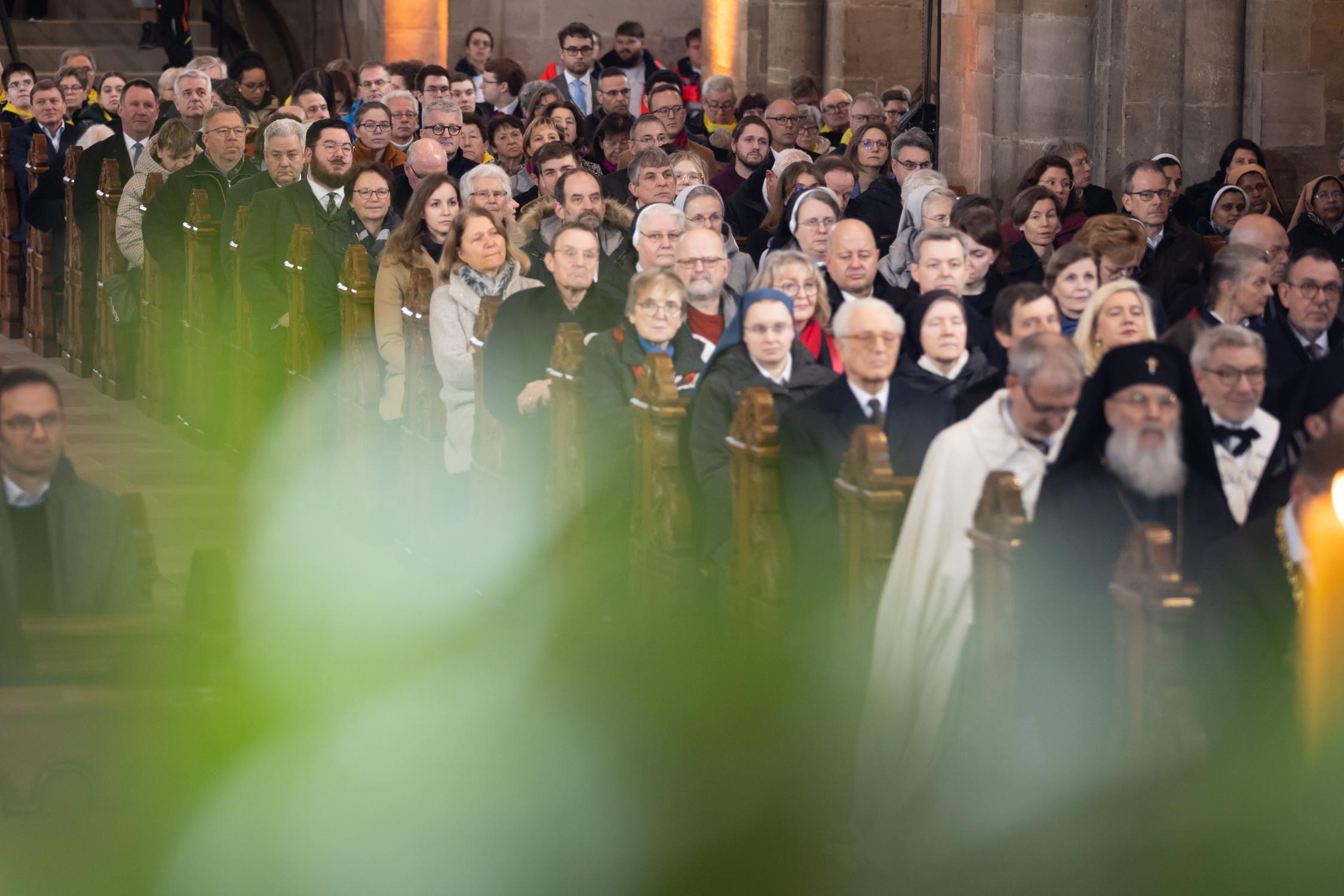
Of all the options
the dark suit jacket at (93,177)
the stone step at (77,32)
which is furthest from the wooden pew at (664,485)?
the stone step at (77,32)

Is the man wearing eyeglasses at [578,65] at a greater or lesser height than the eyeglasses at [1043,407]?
greater

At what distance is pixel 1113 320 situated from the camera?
6.88m

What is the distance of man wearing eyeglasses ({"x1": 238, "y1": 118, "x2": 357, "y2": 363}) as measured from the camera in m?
10.3

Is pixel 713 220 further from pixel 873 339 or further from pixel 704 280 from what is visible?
pixel 873 339

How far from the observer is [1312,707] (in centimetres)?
488

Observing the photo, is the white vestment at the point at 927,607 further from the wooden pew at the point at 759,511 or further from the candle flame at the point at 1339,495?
the candle flame at the point at 1339,495

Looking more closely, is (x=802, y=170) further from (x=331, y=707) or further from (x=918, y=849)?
(x=918, y=849)

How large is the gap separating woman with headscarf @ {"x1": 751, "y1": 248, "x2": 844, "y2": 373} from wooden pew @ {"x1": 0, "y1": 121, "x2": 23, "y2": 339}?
8.47 m

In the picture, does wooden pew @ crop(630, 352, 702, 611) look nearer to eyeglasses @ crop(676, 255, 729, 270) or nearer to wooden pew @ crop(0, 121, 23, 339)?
eyeglasses @ crop(676, 255, 729, 270)

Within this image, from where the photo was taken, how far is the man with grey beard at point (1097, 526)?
500 cm

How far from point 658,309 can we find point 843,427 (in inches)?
49.0

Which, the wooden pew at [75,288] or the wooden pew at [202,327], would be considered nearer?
the wooden pew at [202,327]

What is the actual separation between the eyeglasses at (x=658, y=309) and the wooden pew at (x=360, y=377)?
7.29 ft

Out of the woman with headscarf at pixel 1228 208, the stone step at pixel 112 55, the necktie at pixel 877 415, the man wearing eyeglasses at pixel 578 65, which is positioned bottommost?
the necktie at pixel 877 415
